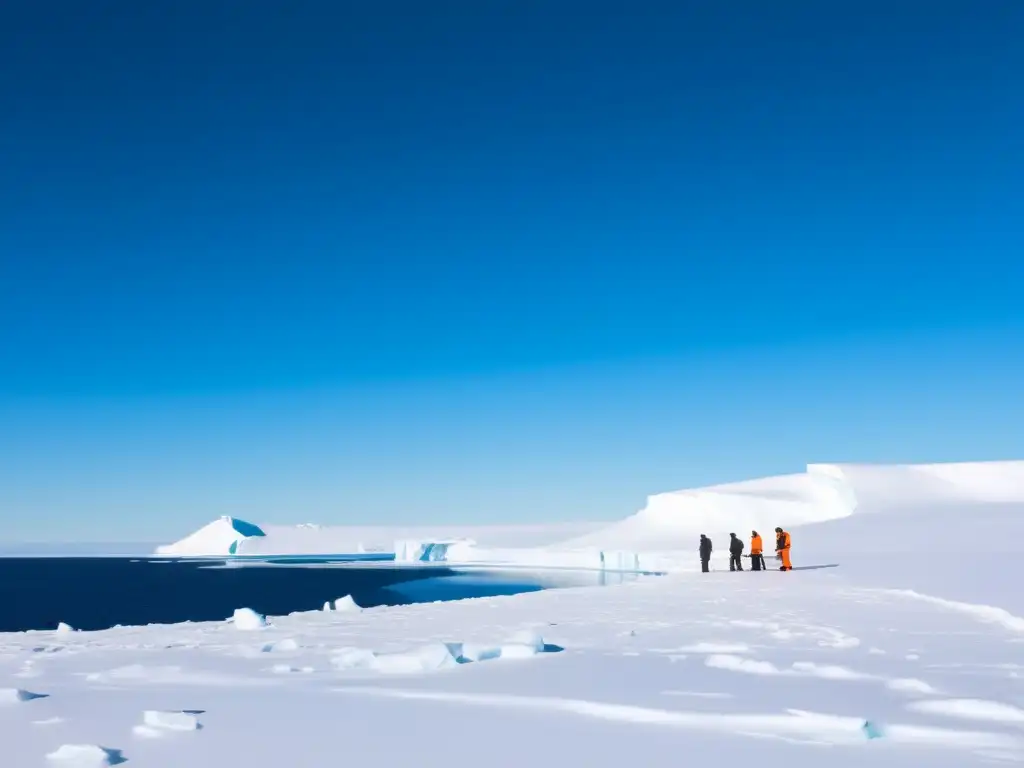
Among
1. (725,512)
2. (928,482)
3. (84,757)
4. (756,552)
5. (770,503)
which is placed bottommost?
(84,757)

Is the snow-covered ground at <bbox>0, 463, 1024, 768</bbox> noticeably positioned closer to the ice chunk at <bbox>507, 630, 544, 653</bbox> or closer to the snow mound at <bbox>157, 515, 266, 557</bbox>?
the ice chunk at <bbox>507, 630, 544, 653</bbox>

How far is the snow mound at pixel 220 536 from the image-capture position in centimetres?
14062

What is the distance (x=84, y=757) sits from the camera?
3.81 m

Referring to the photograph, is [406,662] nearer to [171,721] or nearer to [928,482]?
[171,721]

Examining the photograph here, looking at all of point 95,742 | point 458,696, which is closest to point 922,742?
point 458,696

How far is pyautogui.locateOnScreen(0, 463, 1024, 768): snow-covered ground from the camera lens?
4027 millimetres

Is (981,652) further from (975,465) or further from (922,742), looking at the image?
(975,465)

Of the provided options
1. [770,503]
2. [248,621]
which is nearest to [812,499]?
[770,503]

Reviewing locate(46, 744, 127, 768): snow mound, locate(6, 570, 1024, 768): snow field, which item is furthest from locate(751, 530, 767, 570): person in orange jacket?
locate(46, 744, 127, 768): snow mound

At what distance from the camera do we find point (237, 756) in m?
3.95

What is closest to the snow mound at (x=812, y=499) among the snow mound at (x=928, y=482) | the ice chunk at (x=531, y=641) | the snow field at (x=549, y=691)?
the snow mound at (x=928, y=482)

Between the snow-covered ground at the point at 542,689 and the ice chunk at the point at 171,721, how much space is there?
1 centimetres

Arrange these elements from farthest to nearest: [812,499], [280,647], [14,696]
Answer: [812,499] < [280,647] < [14,696]

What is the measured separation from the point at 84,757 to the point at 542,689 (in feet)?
9.07
